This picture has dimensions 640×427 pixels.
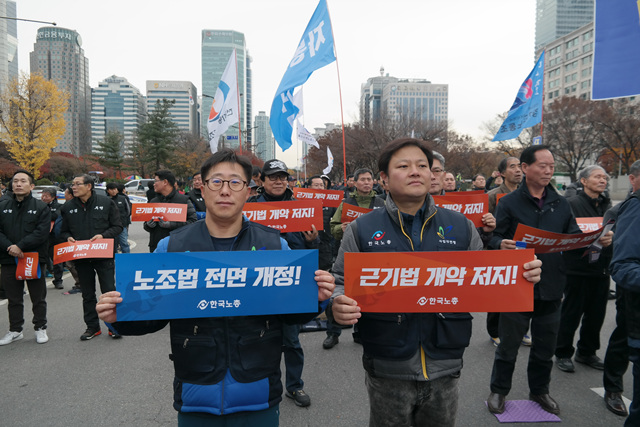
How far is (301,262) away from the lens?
2031 millimetres

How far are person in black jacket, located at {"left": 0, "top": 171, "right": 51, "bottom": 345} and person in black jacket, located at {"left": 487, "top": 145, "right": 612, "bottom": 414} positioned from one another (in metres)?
5.85

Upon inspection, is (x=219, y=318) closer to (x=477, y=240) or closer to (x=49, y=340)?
(x=477, y=240)

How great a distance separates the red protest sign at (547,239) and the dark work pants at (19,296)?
20.3ft

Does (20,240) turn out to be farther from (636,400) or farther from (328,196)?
(636,400)

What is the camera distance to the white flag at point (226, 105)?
→ 953cm

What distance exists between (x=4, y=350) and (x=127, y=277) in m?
4.74

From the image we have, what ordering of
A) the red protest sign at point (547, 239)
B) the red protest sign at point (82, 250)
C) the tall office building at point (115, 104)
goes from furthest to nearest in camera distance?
the tall office building at point (115, 104)
the red protest sign at point (82, 250)
the red protest sign at point (547, 239)

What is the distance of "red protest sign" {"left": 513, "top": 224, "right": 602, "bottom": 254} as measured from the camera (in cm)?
314

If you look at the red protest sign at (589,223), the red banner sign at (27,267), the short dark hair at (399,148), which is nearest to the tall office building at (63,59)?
the red banner sign at (27,267)

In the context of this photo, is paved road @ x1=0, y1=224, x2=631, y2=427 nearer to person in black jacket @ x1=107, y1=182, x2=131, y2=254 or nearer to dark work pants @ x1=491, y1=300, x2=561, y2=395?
dark work pants @ x1=491, y1=300, x2=561, y2=395

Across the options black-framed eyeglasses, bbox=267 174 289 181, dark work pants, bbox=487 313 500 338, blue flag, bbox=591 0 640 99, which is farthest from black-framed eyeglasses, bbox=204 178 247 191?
dark work pants, bbox=487 313 500 338

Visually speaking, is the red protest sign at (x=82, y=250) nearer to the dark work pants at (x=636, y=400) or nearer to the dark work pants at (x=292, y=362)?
the dark work pants at (x=292, y=362)

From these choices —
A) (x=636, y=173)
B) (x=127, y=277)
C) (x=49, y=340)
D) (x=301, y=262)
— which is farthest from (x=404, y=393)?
(x=49, y=340)

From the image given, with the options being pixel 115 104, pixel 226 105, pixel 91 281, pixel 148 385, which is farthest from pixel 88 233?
pixel 115 104
